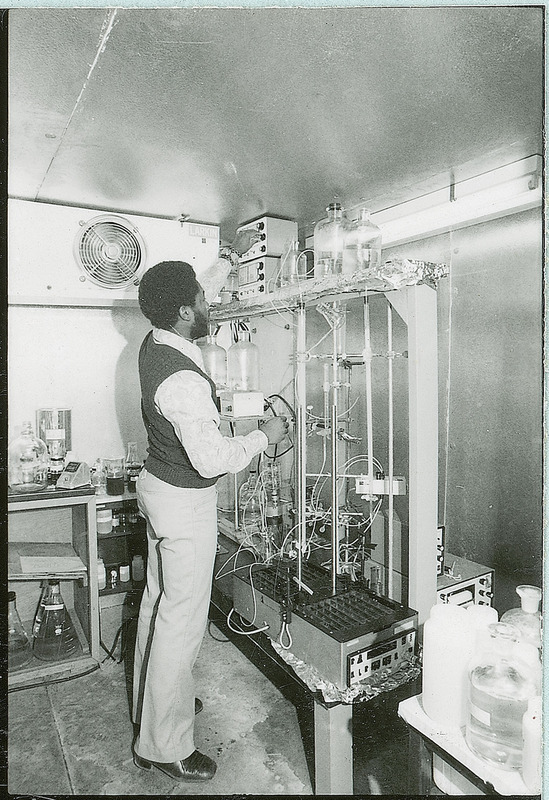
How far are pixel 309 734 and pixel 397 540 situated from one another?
83 cm

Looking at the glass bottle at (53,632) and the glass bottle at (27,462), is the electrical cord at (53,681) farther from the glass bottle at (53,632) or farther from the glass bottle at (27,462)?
the glass bottle at (27,462)

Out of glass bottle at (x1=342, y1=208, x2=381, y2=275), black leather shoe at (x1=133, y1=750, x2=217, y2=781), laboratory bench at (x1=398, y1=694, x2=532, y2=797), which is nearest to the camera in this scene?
laboratory bench at (x1=398, y1=694, x2=532, y2=797)

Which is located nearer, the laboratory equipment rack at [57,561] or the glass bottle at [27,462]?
the laboratory equipment rack at [57,561]

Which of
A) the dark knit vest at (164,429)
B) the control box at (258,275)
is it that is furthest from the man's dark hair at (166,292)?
the control box at (258,275)

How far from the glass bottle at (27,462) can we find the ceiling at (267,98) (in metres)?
1.24

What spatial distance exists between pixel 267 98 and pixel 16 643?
2.67 metres

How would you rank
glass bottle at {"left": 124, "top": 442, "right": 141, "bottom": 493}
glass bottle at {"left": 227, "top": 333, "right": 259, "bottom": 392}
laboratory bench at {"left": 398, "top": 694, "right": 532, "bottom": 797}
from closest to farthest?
1. laboratory bench at {"left": 398, "top": 694, "right": 532, "bottom": 797}
2. glass bottle at {"left": 227, "top": 333, "right": 259, "bottom": 392}
3. glass bottle at {"left": 124, "top": 442, "right": 141, "bottom": 493}

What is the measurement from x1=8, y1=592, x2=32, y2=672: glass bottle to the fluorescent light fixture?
2495 mm


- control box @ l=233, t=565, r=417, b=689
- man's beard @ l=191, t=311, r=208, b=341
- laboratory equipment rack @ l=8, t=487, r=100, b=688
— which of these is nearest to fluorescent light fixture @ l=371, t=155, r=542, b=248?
man's beard @ l=191, t=311, r=208, b=341

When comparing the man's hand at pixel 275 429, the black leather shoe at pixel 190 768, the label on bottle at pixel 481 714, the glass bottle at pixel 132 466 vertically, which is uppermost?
the man's hand at pixel 275 429

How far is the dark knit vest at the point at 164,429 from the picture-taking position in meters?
1.79

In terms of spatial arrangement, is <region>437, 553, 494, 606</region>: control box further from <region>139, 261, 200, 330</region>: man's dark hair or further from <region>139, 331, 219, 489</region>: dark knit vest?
<region>139, 261, 200, 330</region>: man's dark hair

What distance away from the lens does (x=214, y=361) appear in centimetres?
295

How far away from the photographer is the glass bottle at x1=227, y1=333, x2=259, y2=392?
9.66 feet
